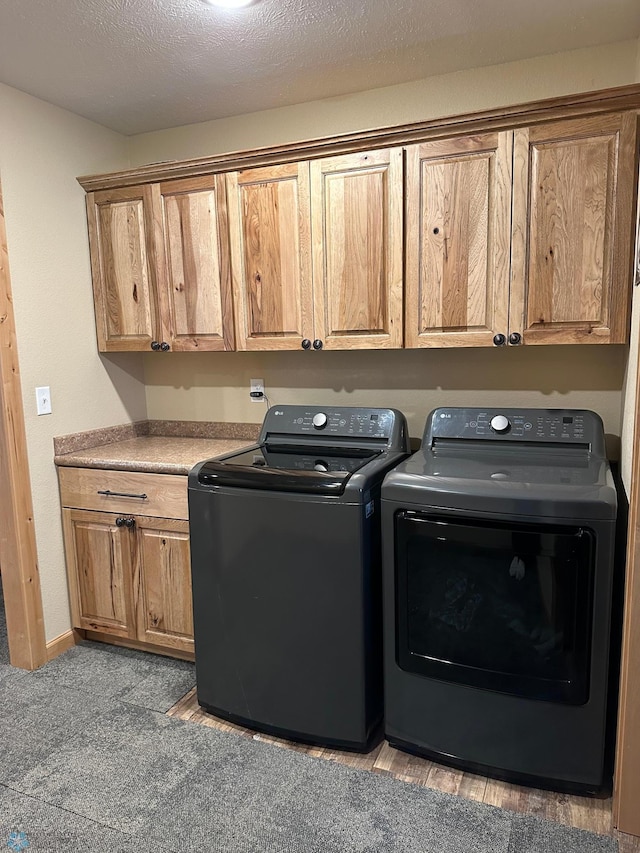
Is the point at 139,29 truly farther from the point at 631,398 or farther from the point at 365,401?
the point at 631,398

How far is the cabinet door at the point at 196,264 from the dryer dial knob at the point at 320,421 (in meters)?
0.49

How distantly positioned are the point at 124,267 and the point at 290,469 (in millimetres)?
1384

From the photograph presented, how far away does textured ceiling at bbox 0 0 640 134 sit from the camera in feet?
6.13

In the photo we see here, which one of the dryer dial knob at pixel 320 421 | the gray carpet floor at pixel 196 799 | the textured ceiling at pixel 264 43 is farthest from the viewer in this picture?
the dryer dial knob at pixel 320 421

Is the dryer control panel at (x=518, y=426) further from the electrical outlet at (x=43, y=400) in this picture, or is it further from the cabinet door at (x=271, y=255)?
the electrical outlet at (x=43, y=400)

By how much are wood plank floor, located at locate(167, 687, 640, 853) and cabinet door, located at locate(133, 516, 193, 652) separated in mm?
474

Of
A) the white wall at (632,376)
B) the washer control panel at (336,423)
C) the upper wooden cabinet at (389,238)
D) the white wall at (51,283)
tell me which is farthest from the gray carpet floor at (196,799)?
the upper wooden cabinet at (389,238)

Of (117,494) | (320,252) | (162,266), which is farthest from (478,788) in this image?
(162,266)

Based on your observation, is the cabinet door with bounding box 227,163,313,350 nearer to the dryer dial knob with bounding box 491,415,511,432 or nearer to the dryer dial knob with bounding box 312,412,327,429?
the dryer dial knob with bounding box 312,412,327,429

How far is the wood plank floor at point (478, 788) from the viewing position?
171 cm

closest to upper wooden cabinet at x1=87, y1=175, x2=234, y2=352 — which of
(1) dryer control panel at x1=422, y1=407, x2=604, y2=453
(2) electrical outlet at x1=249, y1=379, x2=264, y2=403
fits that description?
(2) electrical outlet at x1=249, y1=379, x2=264, y2=403

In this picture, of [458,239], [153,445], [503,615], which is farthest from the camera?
[153,445]

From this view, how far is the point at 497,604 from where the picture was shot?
5.88ft

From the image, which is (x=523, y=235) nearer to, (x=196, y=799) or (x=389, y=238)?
(x=389, y=238)
